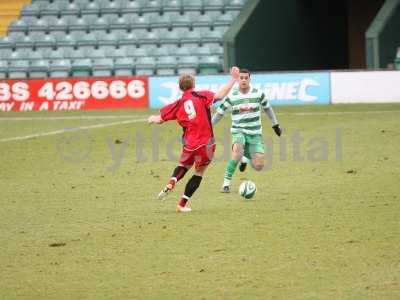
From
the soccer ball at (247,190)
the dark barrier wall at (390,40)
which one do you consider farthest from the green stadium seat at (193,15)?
the soccer ball at (247,190)

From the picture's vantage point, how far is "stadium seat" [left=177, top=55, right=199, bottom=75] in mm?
33312

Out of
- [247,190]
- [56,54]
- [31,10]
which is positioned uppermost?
[31,10]

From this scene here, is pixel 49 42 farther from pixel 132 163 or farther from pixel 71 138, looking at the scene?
pixel 132 163

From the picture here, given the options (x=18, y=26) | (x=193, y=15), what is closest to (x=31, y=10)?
(x=18, y=26)

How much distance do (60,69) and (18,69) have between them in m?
1.53

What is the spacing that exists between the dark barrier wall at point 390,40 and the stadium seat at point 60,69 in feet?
33.9

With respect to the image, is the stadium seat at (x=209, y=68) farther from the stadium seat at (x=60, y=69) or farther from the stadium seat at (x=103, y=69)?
the stadium seat at (x=60, y=69)

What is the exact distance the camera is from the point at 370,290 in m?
8.95

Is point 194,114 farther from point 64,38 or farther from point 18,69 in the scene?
point 64,38

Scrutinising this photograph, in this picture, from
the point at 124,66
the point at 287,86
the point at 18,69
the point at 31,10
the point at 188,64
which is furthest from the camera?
the point at 31,10

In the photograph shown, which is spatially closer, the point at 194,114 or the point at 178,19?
the point at 194,114

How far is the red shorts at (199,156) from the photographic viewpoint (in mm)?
13270

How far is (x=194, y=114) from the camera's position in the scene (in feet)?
43.2

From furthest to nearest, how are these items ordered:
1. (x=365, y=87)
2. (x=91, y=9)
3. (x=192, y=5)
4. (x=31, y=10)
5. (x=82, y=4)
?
1. (x=31, y=10)
2. (x=82, y=4)
3. (x=91, y=9)
4. (x=192, y=5)
5. (x=365, y=87)
